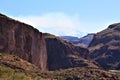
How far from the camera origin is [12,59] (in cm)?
15325

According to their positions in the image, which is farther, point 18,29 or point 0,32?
point 18,29

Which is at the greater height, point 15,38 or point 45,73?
point 15,38

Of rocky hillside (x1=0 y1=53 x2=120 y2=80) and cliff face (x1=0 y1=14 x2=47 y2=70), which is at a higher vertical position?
cliff face (x1=0 y1=14 x2=47 y2=70)

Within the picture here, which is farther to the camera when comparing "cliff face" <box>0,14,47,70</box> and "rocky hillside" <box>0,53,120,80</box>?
"cliff face" <box>0,14,47,70</box>

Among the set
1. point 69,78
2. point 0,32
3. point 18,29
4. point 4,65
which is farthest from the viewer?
point 18,29

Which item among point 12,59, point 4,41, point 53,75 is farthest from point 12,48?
point 53,75

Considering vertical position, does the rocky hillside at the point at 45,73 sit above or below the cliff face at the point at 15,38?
below

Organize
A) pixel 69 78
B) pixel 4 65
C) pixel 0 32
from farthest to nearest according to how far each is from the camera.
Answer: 1. pixel 0 32
2. pixel 69 78
3. pixel 4 65

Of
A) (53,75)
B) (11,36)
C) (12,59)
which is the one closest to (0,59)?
(12,59)

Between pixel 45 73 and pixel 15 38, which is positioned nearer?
pixel 45 73

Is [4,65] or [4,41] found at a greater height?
[4,41]

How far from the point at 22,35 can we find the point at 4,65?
5285cm

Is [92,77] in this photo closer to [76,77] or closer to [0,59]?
[76,77]

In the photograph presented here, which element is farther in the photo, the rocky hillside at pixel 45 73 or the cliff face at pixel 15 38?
the cliff face at pixel 15 38
